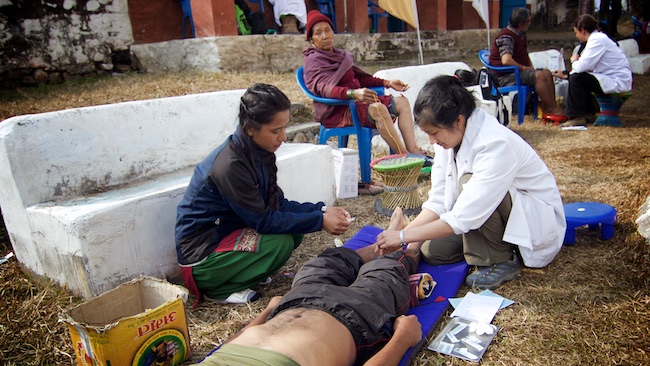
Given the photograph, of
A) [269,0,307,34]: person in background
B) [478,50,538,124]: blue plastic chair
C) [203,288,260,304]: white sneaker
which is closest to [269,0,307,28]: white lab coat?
[269,0,307,34]: person in background

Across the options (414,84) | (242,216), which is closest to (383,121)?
(414,84)

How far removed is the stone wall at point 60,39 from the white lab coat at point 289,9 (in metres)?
2.51

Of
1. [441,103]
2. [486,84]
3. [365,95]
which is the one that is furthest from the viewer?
[486,84]

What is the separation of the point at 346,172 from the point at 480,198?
6.37 ft

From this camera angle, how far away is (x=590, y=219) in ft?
9.66

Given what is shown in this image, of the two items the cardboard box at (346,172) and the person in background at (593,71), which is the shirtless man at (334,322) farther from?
the person in background at (593,71)

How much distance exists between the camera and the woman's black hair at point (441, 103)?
2.36 metres

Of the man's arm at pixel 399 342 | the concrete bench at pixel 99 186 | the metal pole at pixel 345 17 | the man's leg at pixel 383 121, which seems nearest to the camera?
the man's arm at pixel 399 342

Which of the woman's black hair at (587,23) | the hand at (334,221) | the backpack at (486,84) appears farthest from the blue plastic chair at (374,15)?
the hand at (334,221)

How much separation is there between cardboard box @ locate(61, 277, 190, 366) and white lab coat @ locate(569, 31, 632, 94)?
629 cm

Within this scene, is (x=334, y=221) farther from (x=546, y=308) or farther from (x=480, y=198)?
(x=546, y=308)

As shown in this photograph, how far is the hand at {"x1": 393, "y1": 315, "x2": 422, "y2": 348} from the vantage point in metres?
1.95

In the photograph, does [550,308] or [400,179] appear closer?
[550,308]

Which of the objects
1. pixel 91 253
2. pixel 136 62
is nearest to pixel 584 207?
pixel 91 253
